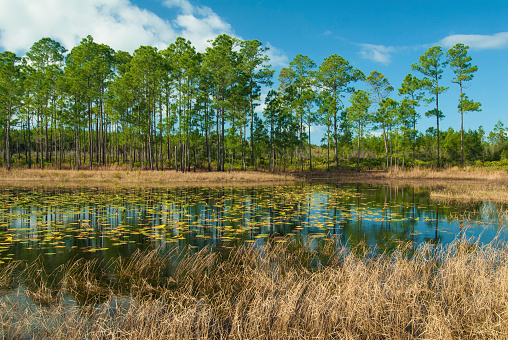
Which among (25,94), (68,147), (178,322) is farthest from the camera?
(68,147)

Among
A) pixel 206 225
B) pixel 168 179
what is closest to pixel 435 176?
pixel 168 179

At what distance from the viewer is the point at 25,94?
40.1m

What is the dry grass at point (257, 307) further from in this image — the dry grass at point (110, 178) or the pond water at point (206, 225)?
the dry grass at point (110, 178)

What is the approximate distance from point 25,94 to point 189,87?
24050mm

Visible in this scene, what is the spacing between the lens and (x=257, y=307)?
3.65 meters

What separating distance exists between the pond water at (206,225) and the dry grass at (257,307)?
1874 millimetres

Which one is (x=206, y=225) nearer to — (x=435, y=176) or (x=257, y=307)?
(x=257, y=307)

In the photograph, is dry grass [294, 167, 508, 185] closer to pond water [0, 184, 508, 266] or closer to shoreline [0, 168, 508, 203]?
shoreline [0, 168, 508, 203]

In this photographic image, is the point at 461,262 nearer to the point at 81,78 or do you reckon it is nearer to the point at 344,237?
the point at 344,237

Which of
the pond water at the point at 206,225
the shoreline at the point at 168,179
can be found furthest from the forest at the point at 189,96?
the pond water at the point at 206,225

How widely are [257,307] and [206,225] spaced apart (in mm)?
6610

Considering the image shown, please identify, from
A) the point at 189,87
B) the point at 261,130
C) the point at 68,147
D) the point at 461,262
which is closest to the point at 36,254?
the point at 461,262

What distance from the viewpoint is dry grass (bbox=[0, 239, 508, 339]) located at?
11.2 ft

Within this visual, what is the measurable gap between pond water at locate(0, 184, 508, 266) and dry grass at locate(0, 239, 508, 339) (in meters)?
1.87
